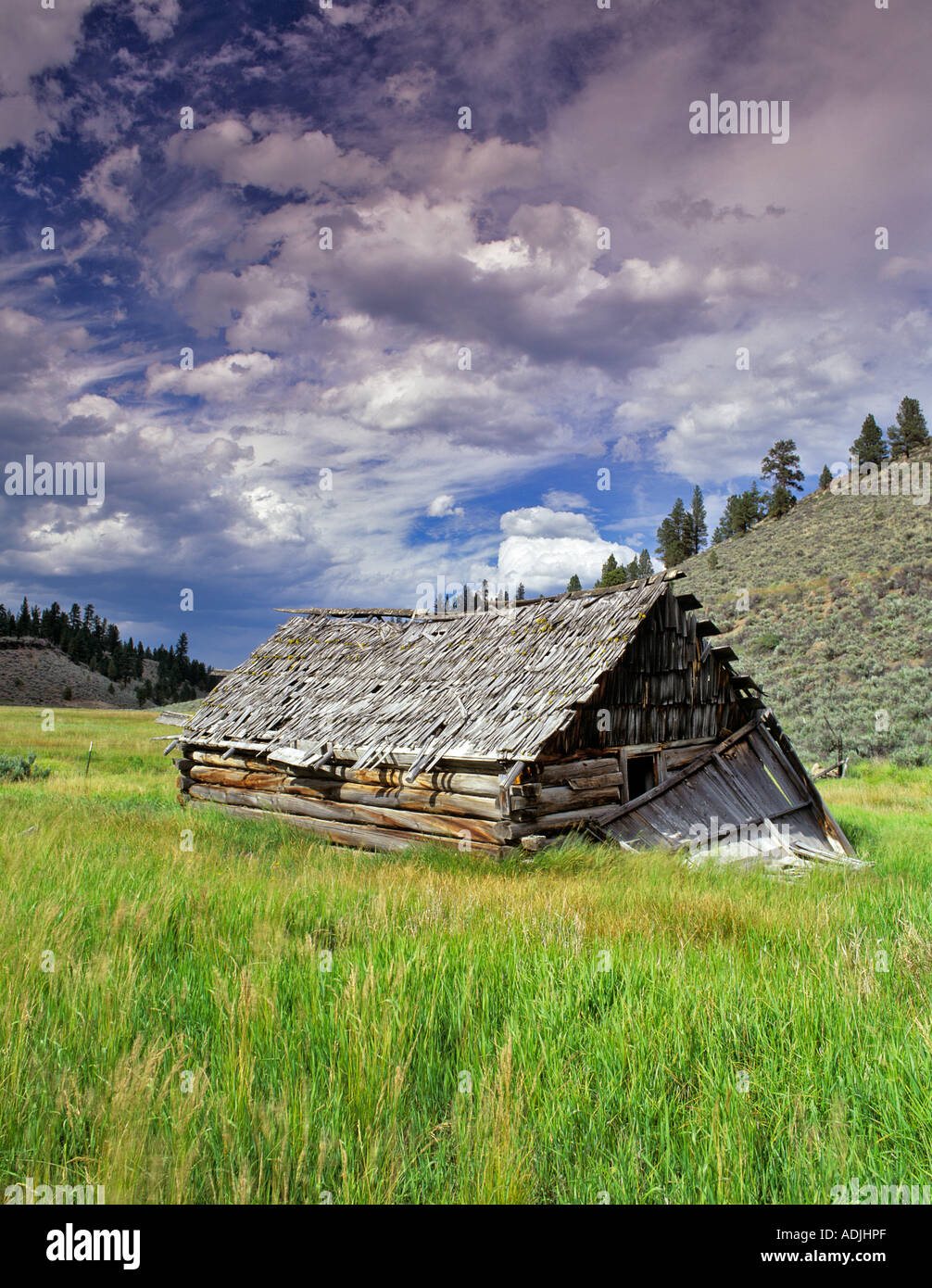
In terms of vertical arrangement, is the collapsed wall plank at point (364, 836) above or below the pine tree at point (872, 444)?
below

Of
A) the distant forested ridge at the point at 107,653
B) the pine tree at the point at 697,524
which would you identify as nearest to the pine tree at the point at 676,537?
the pine tree at the point at 697,524

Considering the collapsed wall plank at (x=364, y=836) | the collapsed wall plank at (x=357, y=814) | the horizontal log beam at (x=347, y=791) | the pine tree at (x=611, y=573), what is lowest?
the collapsed wall plank at (x=364, y=836)

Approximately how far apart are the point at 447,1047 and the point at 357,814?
10.3m

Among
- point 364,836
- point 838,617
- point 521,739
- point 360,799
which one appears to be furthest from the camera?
point 838,617

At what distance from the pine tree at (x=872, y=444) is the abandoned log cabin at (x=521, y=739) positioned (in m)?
84.1

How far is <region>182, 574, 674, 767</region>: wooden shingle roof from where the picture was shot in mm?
11617

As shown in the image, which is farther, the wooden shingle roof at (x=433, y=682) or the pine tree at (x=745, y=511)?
the pine tree at (x=745, y=511)

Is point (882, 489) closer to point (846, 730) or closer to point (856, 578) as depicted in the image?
point (856, 578)

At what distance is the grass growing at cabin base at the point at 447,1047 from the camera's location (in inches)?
94.2

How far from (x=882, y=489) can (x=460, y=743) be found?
3184 inches

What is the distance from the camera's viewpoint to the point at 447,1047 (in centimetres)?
326

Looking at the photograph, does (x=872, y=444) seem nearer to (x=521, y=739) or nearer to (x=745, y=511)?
(x=745, y=511)

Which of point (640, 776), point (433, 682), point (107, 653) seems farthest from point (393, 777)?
point (107, 653)

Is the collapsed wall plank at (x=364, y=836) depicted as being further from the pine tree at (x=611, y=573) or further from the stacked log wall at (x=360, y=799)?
the pine tree at (x=611, y=573)
